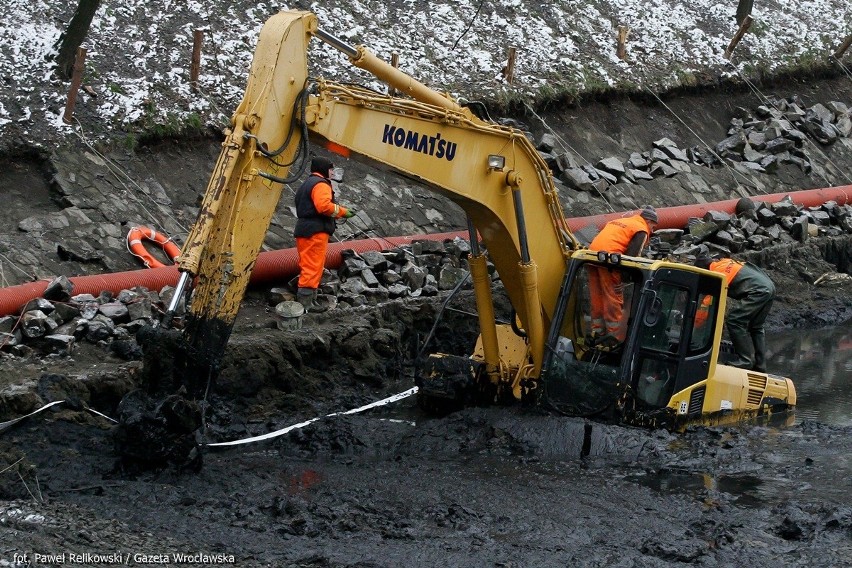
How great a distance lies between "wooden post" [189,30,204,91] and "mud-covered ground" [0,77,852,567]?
4.84 m

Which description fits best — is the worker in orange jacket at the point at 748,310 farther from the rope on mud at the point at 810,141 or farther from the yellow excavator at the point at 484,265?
the rope on mud at the point at 810,141

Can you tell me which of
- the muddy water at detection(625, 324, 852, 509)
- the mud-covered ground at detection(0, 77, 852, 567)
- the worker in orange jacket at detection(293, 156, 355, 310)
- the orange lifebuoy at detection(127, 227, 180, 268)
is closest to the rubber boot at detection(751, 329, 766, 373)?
Answer: the muddy water at detection(625, 324, 852, 509)

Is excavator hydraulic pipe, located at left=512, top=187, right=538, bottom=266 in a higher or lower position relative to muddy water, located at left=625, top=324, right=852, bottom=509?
higher

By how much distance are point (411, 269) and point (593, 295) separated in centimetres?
402

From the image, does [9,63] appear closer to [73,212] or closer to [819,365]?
[73,212]

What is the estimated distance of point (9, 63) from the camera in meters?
14.8

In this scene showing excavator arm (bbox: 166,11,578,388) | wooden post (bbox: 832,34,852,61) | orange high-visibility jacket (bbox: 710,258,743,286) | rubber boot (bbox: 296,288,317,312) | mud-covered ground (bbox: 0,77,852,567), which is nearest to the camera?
mud-covered ground (bbox: 0,77,852,567)

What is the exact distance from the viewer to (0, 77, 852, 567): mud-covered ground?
7246 mm

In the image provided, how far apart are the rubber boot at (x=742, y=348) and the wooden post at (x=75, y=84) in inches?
326

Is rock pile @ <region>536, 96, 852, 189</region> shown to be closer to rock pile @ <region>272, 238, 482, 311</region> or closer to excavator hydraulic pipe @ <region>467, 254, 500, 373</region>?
rock pile @ <region>272, 238, 482, 311</region>

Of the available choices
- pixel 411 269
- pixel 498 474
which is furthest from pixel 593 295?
pixel 411 269

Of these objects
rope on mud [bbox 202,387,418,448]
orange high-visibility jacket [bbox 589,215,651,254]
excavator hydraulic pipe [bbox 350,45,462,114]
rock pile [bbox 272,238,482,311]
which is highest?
excavator hydraulic pipe [bbox 350,45,462,114]

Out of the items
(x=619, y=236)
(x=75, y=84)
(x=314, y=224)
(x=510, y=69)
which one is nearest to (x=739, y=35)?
(x=510, y=69)

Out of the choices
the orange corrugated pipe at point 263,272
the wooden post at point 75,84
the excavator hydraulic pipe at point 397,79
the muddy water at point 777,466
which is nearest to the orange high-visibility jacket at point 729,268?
the muddy water at point 777,466
